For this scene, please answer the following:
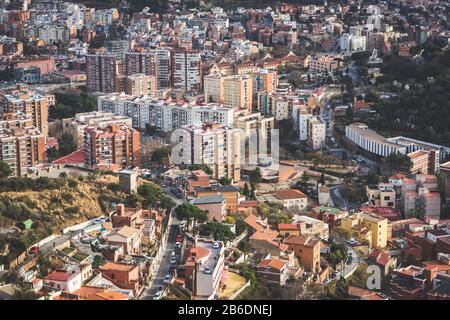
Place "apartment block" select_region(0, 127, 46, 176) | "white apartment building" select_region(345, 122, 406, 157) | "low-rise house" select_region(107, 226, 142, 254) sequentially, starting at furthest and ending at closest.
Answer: "white apartment building" select_region(345, 122, 406, 157) → "apartment block" select_region(0, 127, 46, 176) → "low-rise house" select_region(107, 226, 142, 254)

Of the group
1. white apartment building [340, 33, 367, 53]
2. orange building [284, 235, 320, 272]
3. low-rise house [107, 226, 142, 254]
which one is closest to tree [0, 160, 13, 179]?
low-rise house [107, 226, 142, 254]

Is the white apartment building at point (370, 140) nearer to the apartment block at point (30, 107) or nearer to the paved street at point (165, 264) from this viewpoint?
the paved street at point (165, 264)

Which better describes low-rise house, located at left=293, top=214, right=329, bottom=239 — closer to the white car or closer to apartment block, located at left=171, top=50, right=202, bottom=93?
the white car

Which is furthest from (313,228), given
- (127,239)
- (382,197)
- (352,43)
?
(352,43)

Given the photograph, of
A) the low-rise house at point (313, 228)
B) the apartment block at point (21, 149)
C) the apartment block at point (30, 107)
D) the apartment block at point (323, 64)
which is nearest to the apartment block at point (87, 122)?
the apartment block at point (30, 107)
